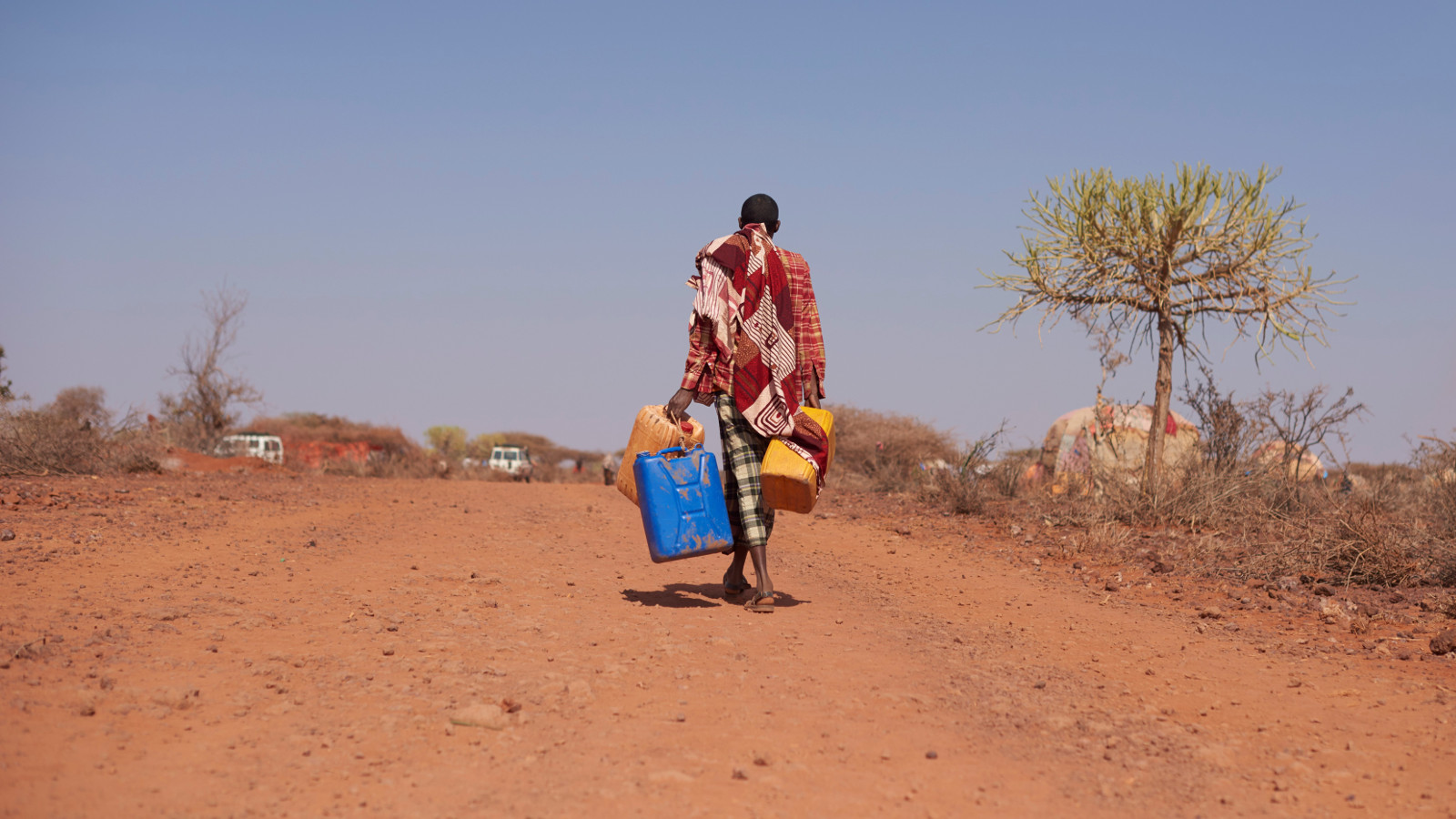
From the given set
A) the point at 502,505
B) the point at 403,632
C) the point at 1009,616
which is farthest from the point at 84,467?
the point at 1009,616

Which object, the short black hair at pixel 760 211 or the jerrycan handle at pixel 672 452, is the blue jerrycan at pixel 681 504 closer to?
the jerrycan handle at pixel 672 452

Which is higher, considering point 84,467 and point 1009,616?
point 84,467

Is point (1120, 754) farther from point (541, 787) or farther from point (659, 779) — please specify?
point (541, 787)

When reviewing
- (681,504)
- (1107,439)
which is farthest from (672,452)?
(1107,439)

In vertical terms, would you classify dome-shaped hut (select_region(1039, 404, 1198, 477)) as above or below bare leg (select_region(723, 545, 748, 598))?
above

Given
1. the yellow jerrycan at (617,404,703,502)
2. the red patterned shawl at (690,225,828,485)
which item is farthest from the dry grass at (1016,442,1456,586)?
the yellow jerrycan at (617,404,703,502)

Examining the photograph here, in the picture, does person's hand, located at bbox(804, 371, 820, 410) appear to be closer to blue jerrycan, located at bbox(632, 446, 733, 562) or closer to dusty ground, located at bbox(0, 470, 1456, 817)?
blue jerrycan, located at bbox(632, 446, 733, 562)

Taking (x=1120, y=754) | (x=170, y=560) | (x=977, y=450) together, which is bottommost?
(x=1120, y=754)

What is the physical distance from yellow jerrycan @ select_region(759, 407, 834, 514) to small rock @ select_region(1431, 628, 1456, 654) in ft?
10.4

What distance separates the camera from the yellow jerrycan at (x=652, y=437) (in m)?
5.29

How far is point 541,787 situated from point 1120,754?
191cm

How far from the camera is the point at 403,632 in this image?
4.26 m

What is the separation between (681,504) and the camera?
511 cm

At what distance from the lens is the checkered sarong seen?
5.23 m
